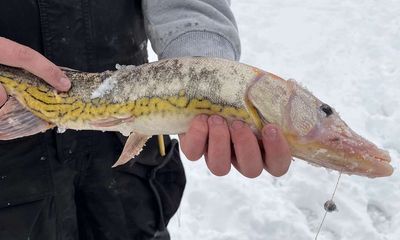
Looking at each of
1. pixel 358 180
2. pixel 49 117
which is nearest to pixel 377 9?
pixel 358 180

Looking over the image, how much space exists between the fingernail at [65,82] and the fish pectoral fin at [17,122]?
17 cm

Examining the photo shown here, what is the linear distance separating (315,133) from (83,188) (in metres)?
1.12

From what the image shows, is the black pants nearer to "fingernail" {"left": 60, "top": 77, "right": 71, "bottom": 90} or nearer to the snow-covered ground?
"fingernail" {"left": 60, "top": 77, "right": 71, "bottom": 90}

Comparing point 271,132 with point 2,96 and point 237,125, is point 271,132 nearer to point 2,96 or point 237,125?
point 237,125

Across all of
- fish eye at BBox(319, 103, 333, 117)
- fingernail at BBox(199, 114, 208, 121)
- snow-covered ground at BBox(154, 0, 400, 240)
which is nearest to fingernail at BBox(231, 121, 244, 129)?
fingernail at BBox(199, 114, 208, 121)

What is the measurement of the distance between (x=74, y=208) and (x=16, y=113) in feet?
1.65

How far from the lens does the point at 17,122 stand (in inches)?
81.4

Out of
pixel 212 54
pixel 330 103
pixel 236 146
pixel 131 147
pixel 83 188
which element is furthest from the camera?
pixel 330 103

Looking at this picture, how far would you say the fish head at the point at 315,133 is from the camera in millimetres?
1776

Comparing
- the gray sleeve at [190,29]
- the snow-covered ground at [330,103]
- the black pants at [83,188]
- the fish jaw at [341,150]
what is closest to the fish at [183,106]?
the fish jaw at [341,150]

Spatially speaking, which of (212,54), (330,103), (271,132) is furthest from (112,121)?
(330,103)

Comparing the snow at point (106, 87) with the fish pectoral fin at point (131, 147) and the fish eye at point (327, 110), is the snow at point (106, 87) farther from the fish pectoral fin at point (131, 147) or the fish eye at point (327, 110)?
the fish eye at point (327, 110)

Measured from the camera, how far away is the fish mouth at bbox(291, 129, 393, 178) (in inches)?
69.7

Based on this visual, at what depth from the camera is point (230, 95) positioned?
6.06 feet
